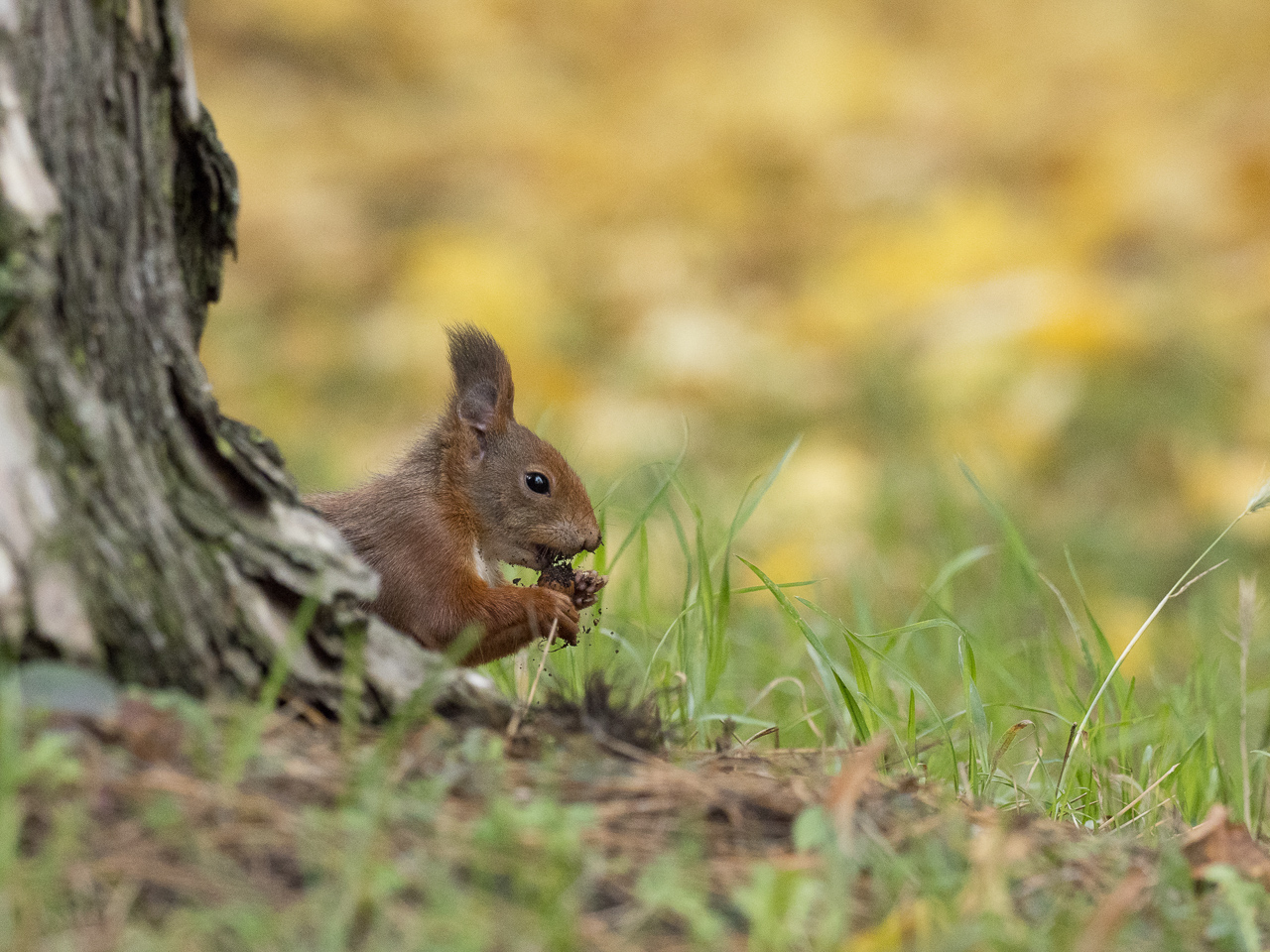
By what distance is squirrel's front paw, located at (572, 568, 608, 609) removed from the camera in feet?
7.39

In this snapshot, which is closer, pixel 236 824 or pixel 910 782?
pixel 236 824

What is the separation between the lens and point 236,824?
1241 mm

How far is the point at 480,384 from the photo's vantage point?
2.46 metres

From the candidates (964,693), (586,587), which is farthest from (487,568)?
(964,693)

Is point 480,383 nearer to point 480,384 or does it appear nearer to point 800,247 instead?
point 480,384

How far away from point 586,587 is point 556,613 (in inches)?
6.7

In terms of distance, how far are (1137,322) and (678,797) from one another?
467cm

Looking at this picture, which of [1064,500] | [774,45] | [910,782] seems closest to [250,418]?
[1064,500]

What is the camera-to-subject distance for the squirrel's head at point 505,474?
2.38m

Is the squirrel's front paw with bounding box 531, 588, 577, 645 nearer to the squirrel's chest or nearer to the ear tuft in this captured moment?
the squirrel's chest

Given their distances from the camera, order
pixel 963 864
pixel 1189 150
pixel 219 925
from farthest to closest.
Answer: pixel 1189 150, pixel 963 864, pixel 219 925

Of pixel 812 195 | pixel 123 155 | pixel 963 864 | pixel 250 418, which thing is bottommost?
pixel 963 864

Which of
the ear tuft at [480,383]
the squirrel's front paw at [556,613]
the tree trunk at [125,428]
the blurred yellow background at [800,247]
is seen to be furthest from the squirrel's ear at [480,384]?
the blurred yellow background at [800,247]

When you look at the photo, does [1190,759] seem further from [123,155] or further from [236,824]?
[123,155]
